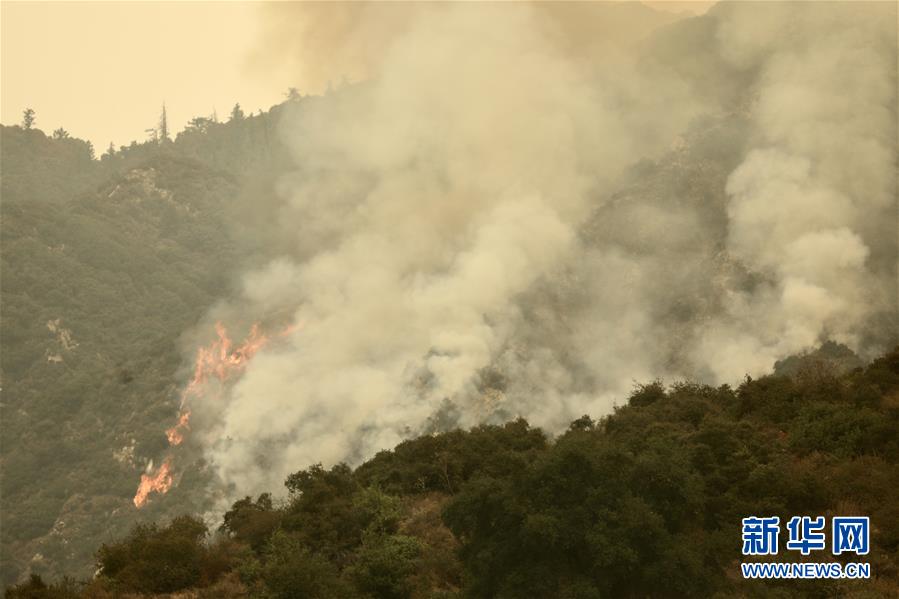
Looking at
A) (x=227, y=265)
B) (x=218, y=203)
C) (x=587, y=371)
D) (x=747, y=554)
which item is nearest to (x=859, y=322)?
(x=587, y=371)

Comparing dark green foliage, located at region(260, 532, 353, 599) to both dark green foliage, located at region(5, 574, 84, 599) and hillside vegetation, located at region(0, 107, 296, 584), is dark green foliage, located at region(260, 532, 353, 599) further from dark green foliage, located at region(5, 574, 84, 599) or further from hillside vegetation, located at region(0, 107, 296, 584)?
hillside vegetation, located at region(0, 107, 296, 584)

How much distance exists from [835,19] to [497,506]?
91.1 meters

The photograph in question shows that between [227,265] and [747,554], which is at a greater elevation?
[227,265]

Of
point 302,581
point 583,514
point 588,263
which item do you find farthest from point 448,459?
point 588,263

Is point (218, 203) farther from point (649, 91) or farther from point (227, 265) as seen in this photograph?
point (649, 91)

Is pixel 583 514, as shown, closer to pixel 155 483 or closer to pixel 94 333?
pixel 155 483

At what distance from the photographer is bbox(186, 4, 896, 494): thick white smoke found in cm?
7706

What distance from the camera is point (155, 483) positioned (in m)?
89.1

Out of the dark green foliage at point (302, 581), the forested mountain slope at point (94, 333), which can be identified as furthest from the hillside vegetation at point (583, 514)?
the forested mountain slope at point (94, 333)

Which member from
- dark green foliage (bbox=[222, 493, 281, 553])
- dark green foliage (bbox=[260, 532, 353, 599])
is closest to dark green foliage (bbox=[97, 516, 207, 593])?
dark green foliage (bbox=[222, 493, 281, 553])

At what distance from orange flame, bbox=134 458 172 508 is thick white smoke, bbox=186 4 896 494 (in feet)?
21.5

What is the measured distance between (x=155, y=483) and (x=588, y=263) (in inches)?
1980

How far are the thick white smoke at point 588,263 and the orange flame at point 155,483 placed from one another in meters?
6.57

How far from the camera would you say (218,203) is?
153000 mm
